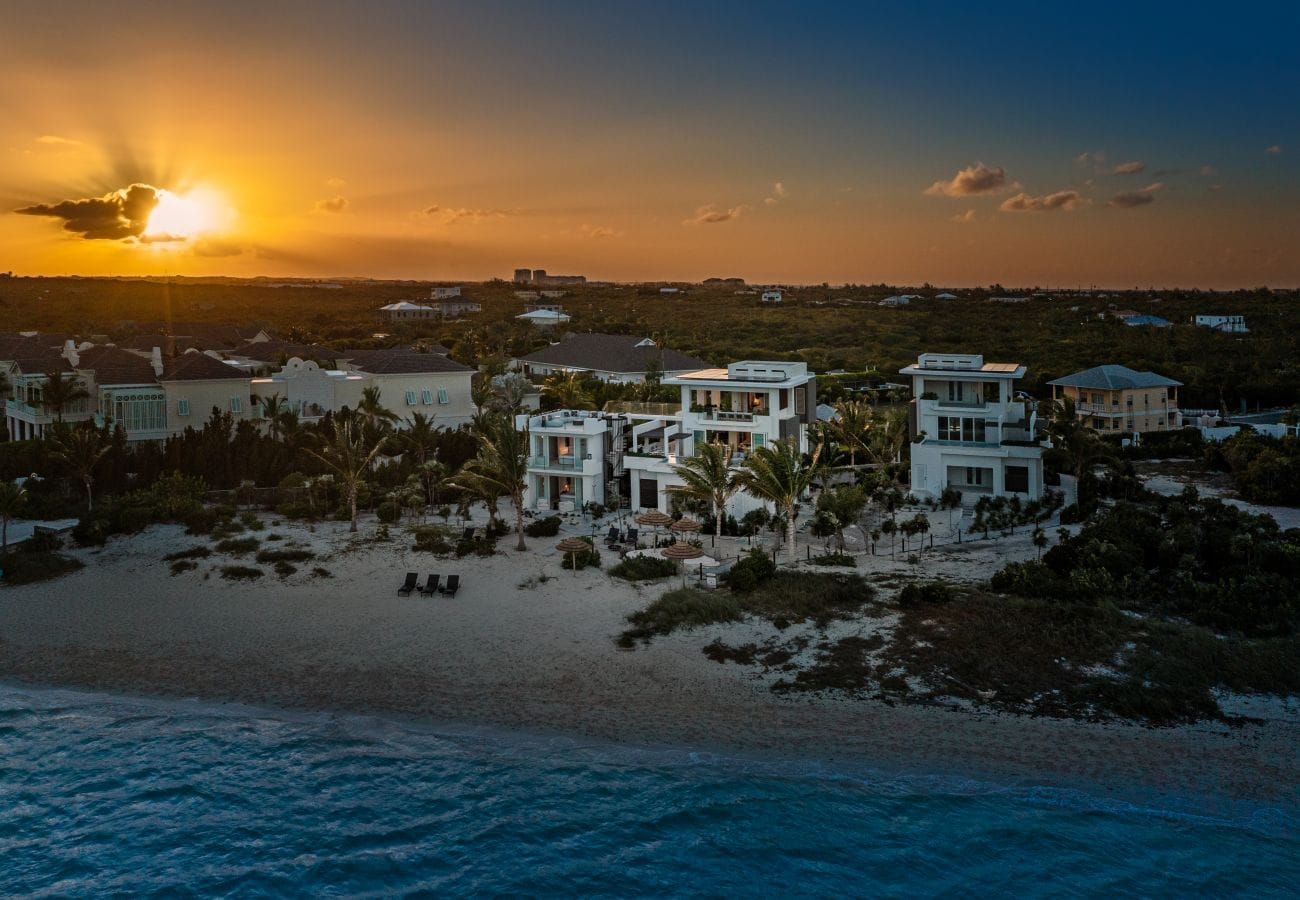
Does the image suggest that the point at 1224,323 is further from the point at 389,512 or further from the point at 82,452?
the point at 82,452

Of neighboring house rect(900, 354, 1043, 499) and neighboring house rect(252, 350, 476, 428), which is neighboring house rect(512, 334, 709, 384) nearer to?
neighboring house rect(252, 350, 476, 428)

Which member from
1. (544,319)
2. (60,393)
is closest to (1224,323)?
(544,319)

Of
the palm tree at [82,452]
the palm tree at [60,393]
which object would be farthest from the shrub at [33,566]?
the palm tree at [60,393]

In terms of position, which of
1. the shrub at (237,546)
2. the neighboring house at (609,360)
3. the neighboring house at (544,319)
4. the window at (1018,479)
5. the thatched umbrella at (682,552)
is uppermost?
the neighboring house at (544,319)

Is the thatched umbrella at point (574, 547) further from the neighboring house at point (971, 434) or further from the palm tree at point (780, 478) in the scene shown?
the neighboring house at point (971, 434)

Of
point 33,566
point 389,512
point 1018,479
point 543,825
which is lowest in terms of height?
point 543,825

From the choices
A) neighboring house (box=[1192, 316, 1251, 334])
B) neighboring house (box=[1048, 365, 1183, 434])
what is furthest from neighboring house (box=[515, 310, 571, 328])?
neighboring house (box=[1192, 316, 1251, 334])

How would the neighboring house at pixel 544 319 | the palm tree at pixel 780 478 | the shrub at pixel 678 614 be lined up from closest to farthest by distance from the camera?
the shrub at pixel 678 614 → the palm tree at pixel 780 478 → the neighboring house at pixel 544 319
